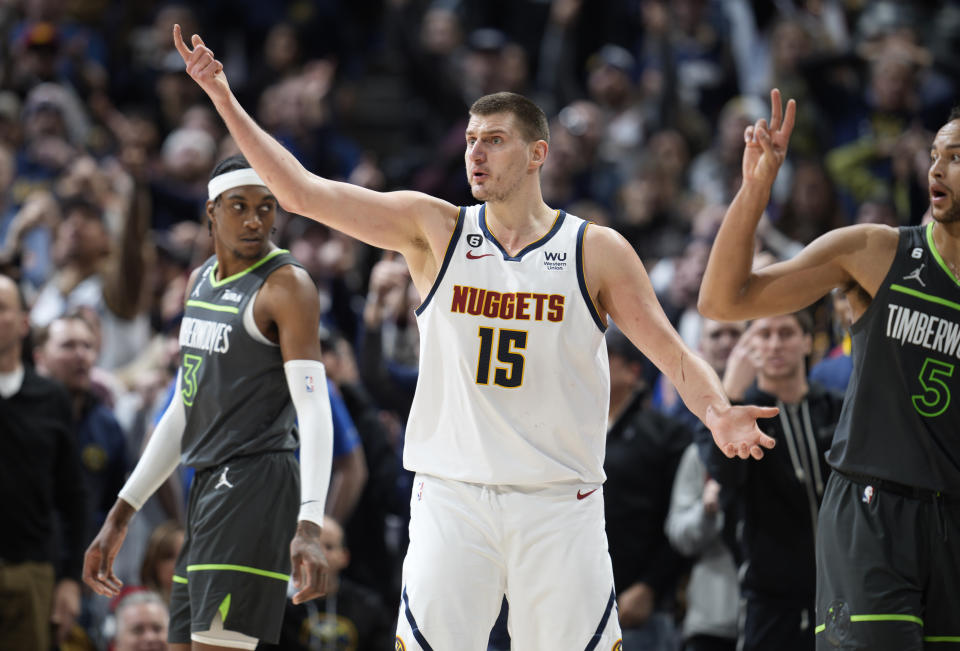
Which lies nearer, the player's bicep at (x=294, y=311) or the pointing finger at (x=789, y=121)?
the pointing finger at (x=789, y=121)

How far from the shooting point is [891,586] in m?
4.48

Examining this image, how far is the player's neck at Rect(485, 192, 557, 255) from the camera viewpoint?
4.98m

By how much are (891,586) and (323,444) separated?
2312 millimetres

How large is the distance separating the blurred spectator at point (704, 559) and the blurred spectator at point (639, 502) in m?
0.19

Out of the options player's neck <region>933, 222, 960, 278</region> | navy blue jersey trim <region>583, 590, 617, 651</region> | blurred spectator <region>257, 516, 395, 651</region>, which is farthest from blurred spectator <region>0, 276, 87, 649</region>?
player's neck <region>933, 222, 960, 278</region>

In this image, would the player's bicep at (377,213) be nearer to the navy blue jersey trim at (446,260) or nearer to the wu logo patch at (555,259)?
the navy blue jersey trim at (446,260)

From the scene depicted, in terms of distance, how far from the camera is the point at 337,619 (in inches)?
307

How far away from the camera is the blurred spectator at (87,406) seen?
317 inches

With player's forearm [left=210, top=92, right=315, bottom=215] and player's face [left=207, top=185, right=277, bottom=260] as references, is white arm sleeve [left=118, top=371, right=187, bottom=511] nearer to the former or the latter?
player's face [left=207, top=185, right=277, bottom=260]

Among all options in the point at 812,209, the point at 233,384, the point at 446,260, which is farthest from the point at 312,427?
the point at 812,209

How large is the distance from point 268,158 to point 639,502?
3.57 meters

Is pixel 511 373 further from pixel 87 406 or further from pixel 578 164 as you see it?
pixel 578 164

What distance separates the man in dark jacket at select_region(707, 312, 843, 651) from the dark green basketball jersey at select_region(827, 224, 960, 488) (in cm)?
151

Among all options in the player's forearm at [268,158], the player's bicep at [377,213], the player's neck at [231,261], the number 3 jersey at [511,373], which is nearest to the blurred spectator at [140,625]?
the player's neck at [231,261]
